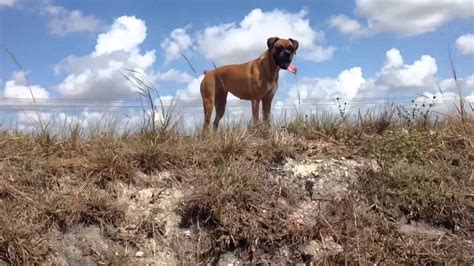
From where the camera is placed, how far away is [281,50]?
27.8 ft

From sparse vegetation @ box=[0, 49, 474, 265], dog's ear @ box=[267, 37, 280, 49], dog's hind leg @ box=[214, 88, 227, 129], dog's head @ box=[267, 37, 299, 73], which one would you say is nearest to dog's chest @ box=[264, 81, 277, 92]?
dog's head @ box=[267, 37, 299, 73]

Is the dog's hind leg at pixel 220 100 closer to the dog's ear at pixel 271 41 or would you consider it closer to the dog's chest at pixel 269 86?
the dog's chest at pixel 269 86

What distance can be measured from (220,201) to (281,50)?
13.4 feet

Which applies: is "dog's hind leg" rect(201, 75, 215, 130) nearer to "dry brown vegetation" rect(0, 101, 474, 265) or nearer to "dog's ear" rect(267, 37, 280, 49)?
"dog's ear" rect(267, 37, 280, 49)

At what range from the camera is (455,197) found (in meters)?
5.33

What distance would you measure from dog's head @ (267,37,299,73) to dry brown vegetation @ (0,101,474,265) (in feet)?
8.53

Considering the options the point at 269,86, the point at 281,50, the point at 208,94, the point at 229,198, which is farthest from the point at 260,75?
the point at 229,198

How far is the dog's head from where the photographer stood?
8408 mm

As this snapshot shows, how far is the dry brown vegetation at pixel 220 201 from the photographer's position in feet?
15.3

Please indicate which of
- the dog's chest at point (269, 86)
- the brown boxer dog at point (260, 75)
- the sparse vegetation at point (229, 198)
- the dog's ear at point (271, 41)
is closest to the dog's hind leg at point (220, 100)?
the brown boxer dog at point (260, 75)

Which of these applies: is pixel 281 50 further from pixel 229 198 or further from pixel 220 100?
pixel 229 198

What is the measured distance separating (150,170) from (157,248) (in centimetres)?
87

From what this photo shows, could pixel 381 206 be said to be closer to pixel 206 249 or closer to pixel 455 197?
pixel 455 197

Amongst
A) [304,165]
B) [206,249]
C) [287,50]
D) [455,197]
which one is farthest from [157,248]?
[287,50]
